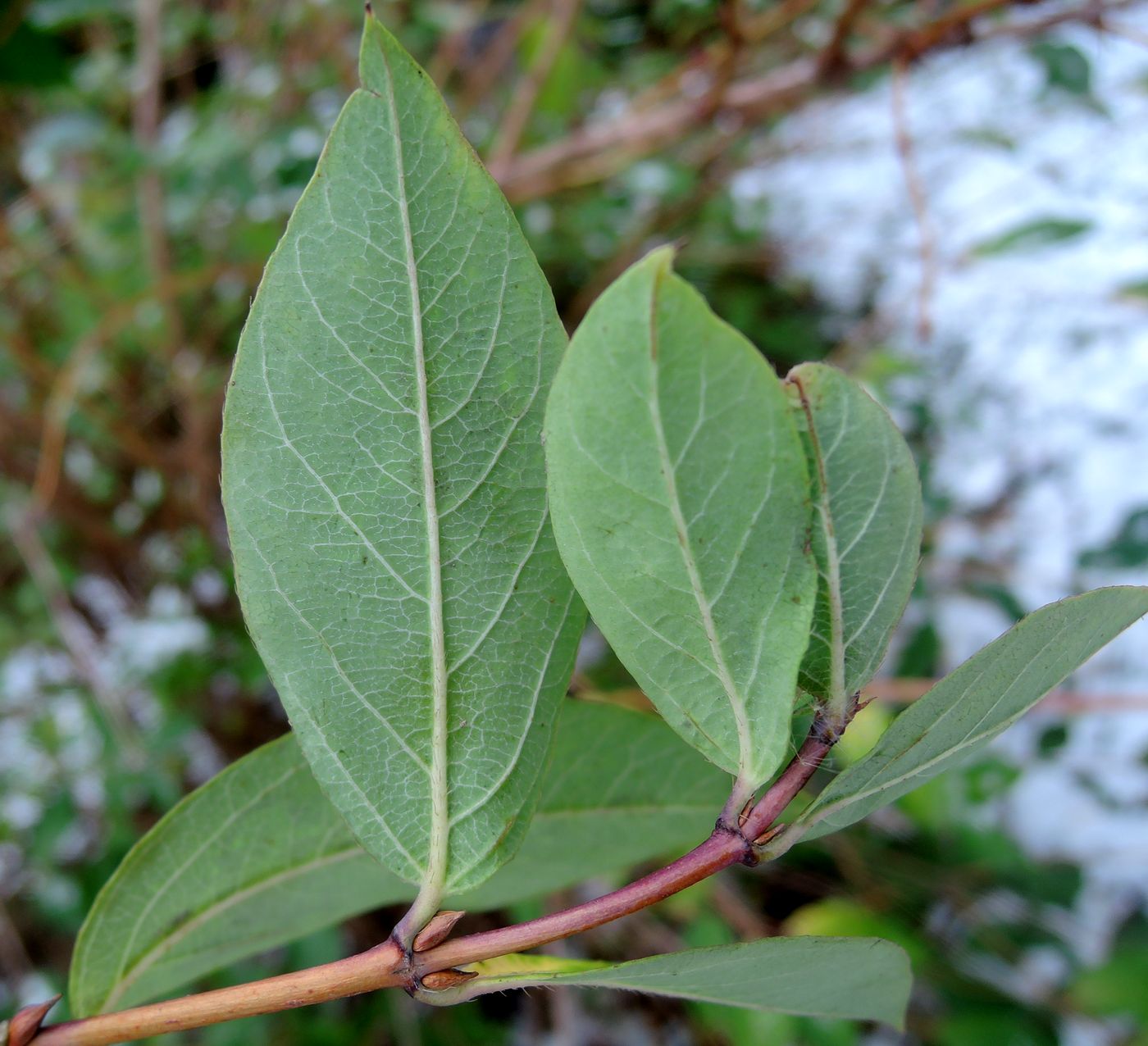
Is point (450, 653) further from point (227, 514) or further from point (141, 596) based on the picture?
point (141, 596)

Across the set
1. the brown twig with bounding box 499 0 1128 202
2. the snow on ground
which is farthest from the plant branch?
the snow on ground

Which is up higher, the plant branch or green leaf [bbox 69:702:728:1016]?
the plant branch

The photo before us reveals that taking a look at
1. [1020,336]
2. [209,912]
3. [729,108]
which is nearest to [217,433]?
[729,108]

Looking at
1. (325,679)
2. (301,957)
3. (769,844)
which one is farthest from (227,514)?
(301,957)

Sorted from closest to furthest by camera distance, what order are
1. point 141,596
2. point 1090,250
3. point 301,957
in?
1. point 301,957
2. point 141,596
3. point 1090,250

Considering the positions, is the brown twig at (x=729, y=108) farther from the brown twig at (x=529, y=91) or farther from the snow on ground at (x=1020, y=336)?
the snow on ground at (x=1020, y=336)

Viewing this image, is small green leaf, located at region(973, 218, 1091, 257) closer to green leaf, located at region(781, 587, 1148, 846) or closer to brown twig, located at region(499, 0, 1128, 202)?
brown twig, located at region(499, 0, 1128, 202)

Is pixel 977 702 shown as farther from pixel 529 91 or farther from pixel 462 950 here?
pixel 529 91
